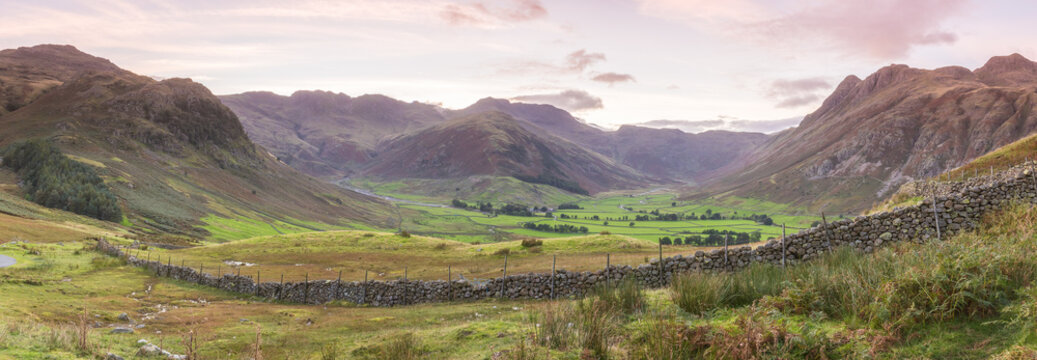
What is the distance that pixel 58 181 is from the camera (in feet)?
421

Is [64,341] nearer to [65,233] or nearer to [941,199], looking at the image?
[941,199]

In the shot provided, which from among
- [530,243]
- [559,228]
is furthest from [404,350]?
[559,228]

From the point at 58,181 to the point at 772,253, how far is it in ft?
558

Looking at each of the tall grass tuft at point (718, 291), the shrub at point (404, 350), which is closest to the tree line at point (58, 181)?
the shrub at point (404, 350)

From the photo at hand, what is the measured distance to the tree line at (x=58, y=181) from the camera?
4594 inches

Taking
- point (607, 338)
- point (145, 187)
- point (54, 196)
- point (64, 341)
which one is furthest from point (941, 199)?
point (145, 187)

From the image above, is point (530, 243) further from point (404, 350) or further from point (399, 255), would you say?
point (404, 350)

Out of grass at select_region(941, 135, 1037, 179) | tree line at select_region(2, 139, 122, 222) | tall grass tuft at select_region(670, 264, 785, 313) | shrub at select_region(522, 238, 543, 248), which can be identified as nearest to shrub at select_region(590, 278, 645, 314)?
tall grass tuft at select_region(670, 264, 785, 313)

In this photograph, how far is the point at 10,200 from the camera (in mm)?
98938

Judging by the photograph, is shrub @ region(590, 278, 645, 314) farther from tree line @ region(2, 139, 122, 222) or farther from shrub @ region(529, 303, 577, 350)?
tree line @ region(2, 139, 122, 222)

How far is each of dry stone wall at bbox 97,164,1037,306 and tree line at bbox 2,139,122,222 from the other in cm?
12455

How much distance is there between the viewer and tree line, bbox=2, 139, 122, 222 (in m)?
117

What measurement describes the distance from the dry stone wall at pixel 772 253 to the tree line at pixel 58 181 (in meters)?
125

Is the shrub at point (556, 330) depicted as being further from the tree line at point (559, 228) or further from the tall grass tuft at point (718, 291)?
the tree line at point (559, 228)
